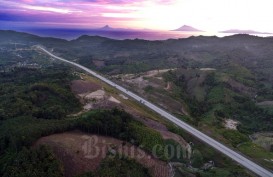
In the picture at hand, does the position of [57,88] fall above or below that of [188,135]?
above

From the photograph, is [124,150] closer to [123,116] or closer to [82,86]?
[123,116]

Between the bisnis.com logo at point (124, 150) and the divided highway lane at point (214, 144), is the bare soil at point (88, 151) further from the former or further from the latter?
the divided highway lane at point (214, 144)

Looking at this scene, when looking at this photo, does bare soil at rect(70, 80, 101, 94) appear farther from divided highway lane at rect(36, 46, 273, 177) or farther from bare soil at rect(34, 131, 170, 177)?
bare soil at rect(34, 131, 170, 177)

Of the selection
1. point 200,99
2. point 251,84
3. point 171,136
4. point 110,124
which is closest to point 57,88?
point 110,124

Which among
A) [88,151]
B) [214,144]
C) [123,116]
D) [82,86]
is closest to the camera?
[88,151]

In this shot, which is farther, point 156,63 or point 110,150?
point 156,63

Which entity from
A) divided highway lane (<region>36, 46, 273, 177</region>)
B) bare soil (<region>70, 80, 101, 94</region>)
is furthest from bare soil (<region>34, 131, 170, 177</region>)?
bare soil (<region>70, 80, 101, 94</region>)

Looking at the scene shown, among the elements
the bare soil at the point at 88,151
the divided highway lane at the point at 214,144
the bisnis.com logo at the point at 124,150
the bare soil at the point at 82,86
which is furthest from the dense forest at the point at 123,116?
the bare soil at the point at 82,86

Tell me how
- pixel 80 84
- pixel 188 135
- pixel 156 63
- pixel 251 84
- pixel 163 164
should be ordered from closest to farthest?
1. pixel 163 164
2. pixel 188 135
3. pixel 80 84
4. pixel 251 84
5. pixel 156 63

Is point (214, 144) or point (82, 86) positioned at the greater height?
point (82, 86)

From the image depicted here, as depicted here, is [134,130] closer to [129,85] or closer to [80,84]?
[80,84]

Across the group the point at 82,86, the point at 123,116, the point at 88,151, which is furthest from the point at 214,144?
the point at 82,86
